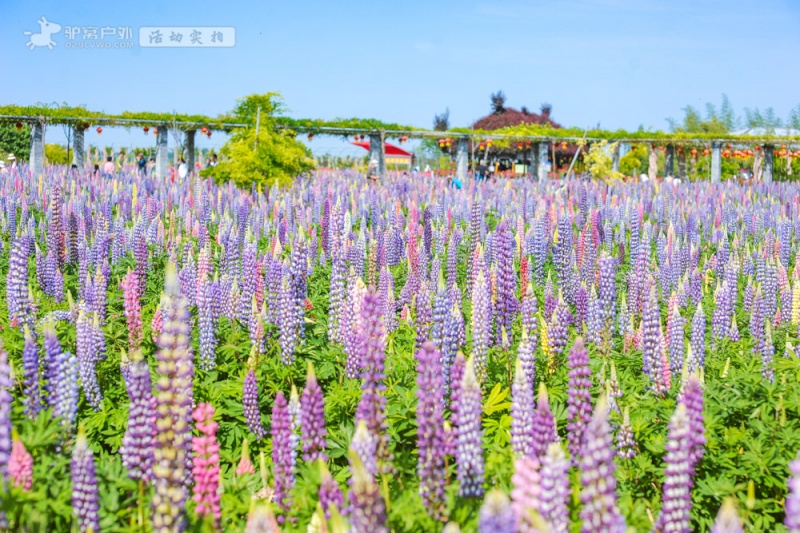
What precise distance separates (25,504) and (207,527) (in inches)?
29.0

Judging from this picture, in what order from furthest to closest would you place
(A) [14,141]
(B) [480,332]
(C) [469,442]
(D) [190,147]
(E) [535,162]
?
(A) [14,141], (E) [535,162], (D) [190,147], (B) [480,332], (C) [469,442]

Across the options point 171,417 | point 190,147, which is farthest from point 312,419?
point 190,147

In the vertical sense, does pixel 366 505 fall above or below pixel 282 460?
above

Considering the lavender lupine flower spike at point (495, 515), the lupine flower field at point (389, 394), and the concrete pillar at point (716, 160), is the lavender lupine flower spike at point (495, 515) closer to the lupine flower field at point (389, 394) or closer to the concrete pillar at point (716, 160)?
the lupine flower field at point (389, 394)

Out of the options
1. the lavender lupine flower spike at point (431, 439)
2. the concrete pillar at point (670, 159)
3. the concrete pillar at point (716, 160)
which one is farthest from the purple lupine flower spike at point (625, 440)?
the concrete pillar at point (670, 159)

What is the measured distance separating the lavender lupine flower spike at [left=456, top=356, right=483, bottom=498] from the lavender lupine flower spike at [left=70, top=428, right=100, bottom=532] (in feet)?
Answer: 4.44

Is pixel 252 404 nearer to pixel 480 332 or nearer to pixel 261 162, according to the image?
pixel 480 332

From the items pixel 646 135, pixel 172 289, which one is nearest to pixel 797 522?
pixel 172 289

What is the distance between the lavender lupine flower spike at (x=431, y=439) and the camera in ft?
9.70

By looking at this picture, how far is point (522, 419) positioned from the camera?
3162 millimetres

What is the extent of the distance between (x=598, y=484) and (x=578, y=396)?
1.10 meters

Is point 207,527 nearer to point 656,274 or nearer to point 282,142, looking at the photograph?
point 656,274

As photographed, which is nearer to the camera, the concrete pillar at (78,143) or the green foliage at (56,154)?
the concrete pillar at (78,143)

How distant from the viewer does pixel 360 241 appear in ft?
27.8
